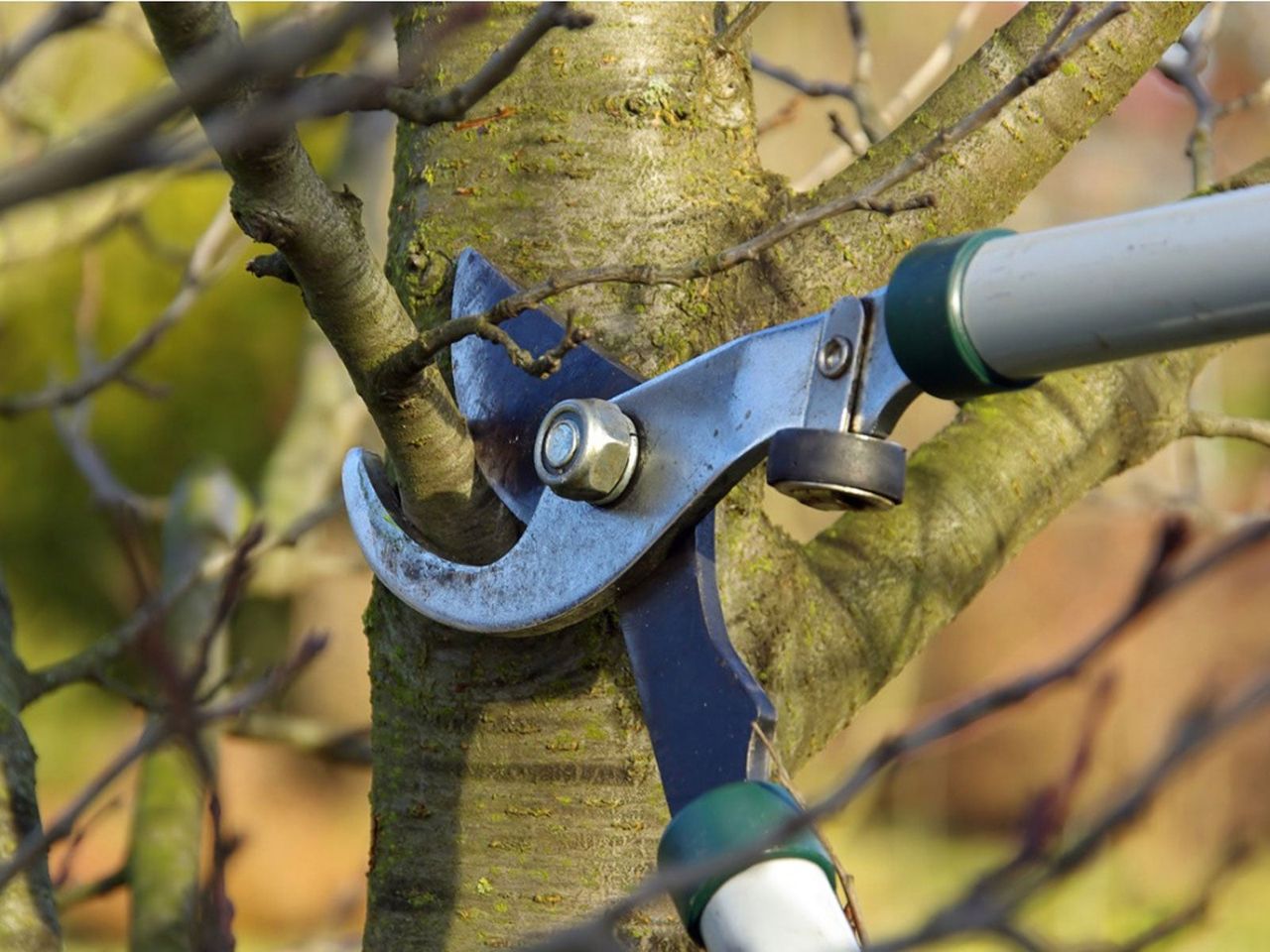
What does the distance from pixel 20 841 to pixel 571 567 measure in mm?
552

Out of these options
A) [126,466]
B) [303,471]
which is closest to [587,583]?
[303,471]

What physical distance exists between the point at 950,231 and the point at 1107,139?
913 centimetres

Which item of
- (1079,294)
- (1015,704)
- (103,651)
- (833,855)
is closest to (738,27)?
(1079,294)

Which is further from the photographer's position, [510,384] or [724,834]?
[510,384]

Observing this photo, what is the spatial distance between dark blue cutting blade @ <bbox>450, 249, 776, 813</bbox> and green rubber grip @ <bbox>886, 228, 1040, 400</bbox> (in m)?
0.26

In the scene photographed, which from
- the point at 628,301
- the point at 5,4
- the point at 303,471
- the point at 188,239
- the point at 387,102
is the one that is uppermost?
the point at 188,239

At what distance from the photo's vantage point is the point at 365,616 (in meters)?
1.40

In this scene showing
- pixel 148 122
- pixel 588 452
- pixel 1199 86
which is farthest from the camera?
pixel 1199 86

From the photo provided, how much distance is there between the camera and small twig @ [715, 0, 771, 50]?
134 cm

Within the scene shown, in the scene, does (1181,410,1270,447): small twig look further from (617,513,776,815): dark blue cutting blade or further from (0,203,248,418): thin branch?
Answer: (0,203,248,418): thin branch

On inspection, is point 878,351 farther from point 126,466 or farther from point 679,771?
point 126,466

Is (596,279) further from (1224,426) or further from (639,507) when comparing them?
(1224,426)

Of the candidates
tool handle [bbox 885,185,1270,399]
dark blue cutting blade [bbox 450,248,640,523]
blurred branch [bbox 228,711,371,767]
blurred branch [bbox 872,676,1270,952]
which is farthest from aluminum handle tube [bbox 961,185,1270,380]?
blurred branch [bbox 228,711,371,767]

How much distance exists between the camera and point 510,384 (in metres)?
1.27
